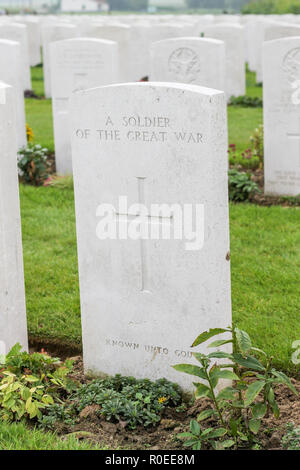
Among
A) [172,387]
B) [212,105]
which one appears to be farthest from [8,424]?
[212,105]

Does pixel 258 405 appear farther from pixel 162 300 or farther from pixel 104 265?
pixel 104 265

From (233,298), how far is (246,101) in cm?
888

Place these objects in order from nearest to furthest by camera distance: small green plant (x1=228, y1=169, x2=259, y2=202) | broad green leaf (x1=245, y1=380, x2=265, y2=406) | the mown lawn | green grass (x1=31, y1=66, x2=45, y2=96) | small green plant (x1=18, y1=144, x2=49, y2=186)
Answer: broad green leaf (x1=245, y1=380, x2=265, y2=406)
the mown lawn
small green plant (x1=228, y1=169, x2=259, y2=202)
small green plant (x1=18, y1=144, x2=49, y2=186)
green grass (x1=31, y1=66, x2=45, y2=96)

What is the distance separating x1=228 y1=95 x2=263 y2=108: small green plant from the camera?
13.1 m

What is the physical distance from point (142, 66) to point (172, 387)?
12.7m

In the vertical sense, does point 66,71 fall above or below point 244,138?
above

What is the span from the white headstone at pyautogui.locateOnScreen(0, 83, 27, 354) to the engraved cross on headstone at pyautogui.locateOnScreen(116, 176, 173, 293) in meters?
0.65

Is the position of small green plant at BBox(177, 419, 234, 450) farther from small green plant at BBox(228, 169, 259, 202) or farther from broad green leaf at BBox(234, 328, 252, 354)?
small green plant at BBox(228, 169, 259, 202)

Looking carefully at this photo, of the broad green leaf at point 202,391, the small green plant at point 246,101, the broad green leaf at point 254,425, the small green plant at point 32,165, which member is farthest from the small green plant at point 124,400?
the small green plant at point 246,101

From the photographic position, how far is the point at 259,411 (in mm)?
3096

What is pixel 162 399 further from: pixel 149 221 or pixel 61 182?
pixel 61 182

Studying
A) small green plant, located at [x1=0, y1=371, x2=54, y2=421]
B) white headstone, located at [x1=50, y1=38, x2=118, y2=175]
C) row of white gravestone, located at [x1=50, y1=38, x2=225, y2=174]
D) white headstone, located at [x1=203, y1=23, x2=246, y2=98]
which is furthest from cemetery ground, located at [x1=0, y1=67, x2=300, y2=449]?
white headstone, located at [x1=203, y1=23, x2=246, y2=98]

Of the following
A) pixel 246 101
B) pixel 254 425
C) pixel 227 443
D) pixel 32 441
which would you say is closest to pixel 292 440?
pixel 254 425
